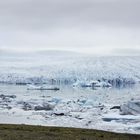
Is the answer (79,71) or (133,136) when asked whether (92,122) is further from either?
(79,71)

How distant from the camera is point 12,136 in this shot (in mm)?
13047

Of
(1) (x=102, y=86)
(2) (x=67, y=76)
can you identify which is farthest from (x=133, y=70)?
(1) (x=102, y=86)

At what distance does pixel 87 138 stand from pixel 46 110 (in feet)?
72.1

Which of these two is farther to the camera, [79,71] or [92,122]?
[79,71]

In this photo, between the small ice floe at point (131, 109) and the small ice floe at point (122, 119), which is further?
the small ice floe at point (131, 109)

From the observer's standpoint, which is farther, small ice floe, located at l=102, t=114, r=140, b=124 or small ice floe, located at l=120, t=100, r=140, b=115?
small ice floe, located at l=120, t=100, r=140, b=115

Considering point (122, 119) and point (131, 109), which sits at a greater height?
point (131, 109)

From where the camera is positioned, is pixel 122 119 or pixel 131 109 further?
pixel 131 109

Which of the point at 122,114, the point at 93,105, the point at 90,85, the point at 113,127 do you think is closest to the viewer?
the point at 113,127

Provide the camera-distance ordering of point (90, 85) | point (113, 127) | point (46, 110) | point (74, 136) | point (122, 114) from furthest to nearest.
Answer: point (90, 85), point (46, 110), point (122, 114), point (113, 127), point (74, 136)

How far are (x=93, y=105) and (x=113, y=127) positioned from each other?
1599 cm

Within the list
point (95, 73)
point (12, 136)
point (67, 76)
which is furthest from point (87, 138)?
point (95, 73)

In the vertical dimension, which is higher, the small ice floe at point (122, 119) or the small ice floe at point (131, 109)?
the small ice floe at point (131, 109)

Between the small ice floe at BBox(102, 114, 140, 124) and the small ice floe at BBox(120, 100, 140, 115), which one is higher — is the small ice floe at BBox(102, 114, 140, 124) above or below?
below
